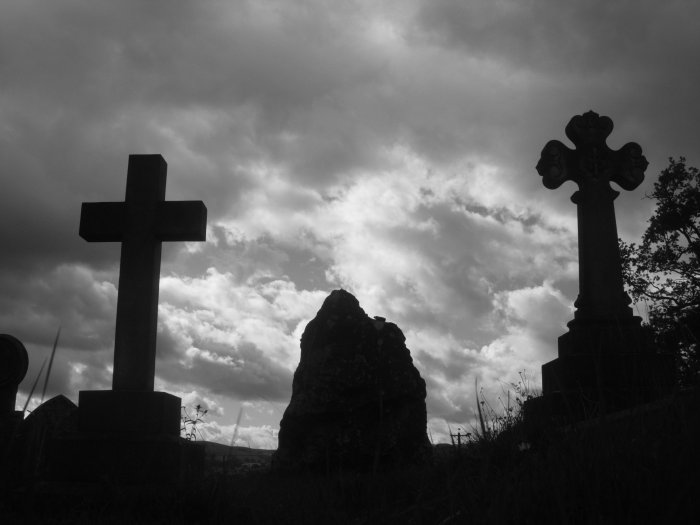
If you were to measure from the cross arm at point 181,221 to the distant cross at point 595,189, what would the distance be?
14.9 feet

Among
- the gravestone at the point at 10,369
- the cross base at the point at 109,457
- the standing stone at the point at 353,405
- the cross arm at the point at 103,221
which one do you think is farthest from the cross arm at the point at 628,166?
the gravestone at the point at 10,369

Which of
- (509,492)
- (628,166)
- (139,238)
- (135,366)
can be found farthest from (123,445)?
(628,166)

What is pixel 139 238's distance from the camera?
7.58 meters

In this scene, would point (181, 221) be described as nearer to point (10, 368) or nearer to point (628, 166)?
point (10, 368)

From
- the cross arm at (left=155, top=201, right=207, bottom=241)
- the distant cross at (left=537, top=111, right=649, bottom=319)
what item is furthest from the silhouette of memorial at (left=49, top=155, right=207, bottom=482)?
the distant cross at (left=537, top=111, right=649, bottom=319)

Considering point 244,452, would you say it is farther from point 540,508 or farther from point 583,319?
point 540,508

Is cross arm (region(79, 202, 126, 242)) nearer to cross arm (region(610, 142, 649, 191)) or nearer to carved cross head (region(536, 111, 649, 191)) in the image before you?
carved cross head (region(536, 111, 649, 191))

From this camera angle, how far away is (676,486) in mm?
2463

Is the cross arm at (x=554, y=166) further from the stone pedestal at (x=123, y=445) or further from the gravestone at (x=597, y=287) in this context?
the stone pedestal at (x=123, y=445)

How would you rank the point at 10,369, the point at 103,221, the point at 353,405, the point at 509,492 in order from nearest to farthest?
the point at 509,492, the point at 353,405, the point at 103,221, the point at 10,369

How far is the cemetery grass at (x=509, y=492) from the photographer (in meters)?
2.42

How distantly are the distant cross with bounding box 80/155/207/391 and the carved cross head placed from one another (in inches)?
181

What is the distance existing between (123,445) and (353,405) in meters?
2.43

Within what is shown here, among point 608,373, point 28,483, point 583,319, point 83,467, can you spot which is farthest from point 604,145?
point 28,483
